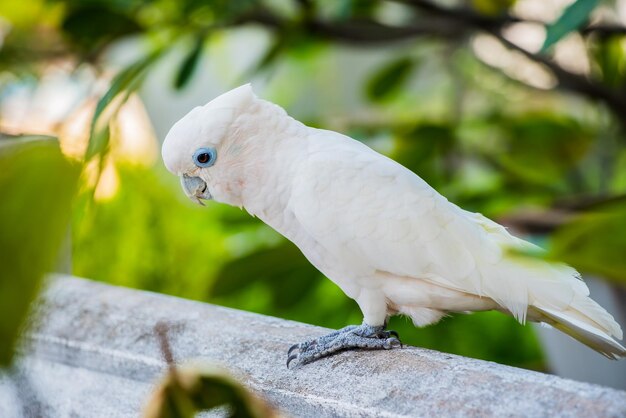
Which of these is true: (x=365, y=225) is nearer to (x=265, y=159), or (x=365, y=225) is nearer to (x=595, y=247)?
(x=265, y=159)

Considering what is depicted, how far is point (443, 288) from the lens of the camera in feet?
1.45

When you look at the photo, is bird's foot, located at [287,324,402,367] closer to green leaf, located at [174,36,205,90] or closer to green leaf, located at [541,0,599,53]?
green leaf, located at [541,0,599,53]

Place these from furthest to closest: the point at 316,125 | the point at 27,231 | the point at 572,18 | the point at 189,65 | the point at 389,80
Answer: the point at 389,80 → the point at 316,125 → the point at 189,65 → the point at 572,18 → the point at 27,231

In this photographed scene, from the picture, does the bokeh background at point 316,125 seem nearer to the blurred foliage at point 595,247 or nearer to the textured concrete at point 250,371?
the textured concrete at point 250,371

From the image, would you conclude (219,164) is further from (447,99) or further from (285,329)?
(447,99)

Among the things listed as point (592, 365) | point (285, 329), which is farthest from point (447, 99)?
point (285, 329)

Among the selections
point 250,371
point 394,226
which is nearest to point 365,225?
point 394,226

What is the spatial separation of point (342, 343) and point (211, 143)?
0.15 metres

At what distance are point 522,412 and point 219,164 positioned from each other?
0.22m

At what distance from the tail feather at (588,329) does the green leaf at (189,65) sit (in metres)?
0.51

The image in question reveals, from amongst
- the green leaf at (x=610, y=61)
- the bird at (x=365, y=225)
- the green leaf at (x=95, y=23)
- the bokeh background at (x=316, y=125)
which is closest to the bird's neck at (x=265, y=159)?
the bird at (x=365, y=225)

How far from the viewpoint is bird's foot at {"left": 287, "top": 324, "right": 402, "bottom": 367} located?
1.50 ft

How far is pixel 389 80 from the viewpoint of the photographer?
3.58 ft

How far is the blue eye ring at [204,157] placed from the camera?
44 centimetres
